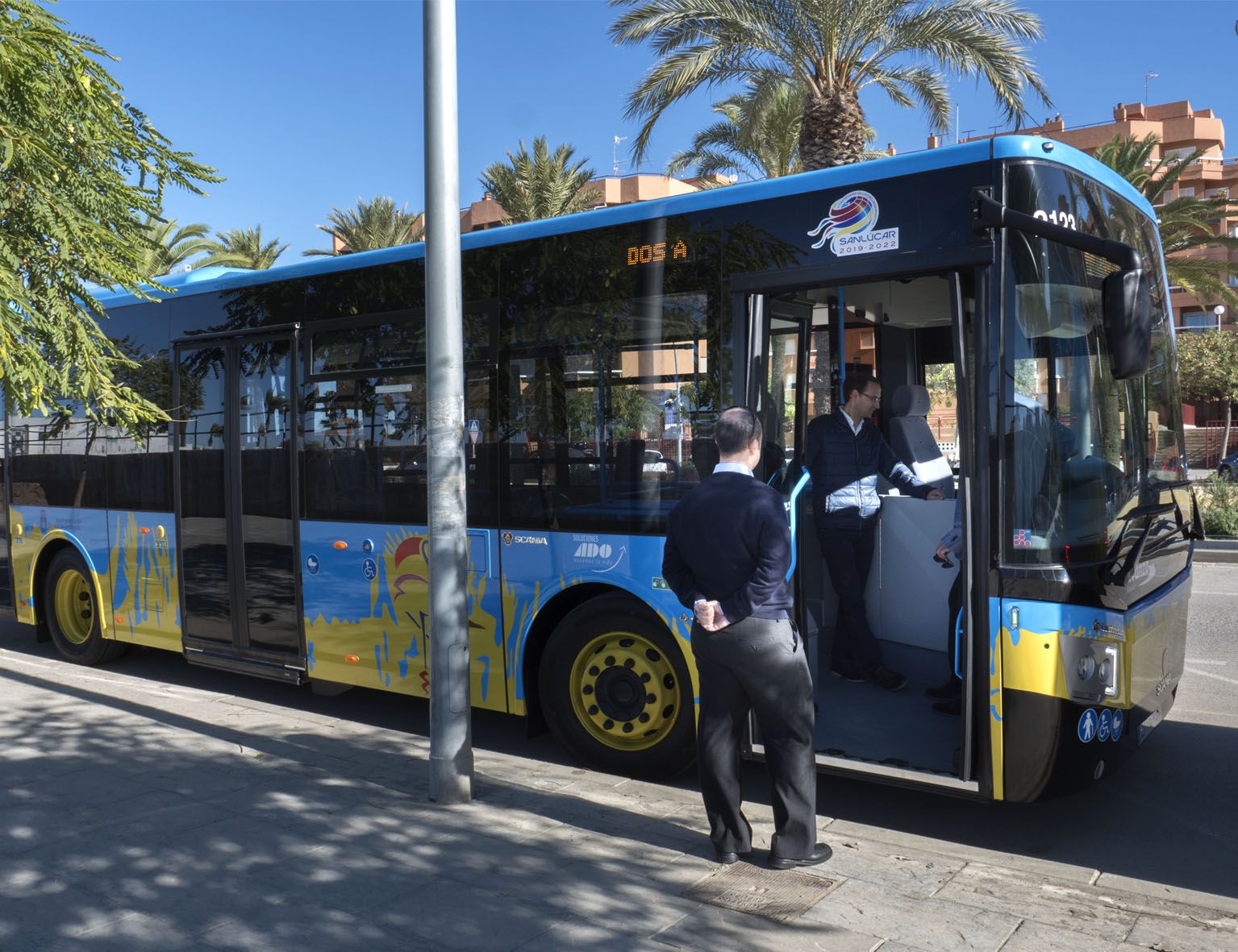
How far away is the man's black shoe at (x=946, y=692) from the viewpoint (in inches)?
229

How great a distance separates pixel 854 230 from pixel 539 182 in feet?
74.7

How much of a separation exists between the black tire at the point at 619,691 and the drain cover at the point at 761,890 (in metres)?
1.18

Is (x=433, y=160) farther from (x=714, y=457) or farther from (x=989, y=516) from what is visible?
(x=989, y=516)

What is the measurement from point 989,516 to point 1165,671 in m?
1.52

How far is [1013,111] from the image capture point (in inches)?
660

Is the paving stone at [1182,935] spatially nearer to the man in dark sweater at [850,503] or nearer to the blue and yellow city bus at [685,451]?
the blue and yellow city bus at [685,451]

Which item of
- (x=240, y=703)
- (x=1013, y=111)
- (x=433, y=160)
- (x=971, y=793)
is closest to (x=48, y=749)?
(x=240, y=703)

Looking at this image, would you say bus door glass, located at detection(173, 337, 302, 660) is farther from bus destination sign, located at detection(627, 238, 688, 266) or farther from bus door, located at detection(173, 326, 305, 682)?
bus destination sign, located at detection(627, 238, 688, 266)

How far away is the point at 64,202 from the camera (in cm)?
623

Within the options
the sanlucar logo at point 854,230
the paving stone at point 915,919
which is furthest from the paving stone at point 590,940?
the sanlucar logo at point 854,230

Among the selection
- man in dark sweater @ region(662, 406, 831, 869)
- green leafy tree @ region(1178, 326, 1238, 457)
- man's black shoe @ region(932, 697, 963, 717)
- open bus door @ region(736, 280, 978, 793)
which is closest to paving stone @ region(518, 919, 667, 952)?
man in dark sweater @ region(662, 406, 831, 869)

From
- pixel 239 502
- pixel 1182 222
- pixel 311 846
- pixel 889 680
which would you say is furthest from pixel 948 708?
pixel 1182 222

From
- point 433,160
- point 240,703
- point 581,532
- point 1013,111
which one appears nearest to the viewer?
point 433,160

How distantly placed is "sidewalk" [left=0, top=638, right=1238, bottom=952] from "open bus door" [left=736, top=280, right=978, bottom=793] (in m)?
0.44
